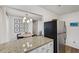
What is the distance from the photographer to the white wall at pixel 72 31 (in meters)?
1.12

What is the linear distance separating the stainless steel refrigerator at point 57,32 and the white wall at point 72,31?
56 mm

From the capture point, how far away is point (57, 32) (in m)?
1.21

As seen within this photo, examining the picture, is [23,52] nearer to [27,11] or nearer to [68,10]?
[27,11]

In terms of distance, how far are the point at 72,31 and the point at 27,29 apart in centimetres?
63

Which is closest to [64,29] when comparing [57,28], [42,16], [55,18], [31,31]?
[57,28]

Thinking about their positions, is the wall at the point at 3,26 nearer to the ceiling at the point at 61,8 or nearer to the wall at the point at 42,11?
the wall at the point at 42,11

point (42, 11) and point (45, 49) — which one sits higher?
point (42, 11)

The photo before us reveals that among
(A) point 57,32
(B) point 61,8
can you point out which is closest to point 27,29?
(A) point 57,32

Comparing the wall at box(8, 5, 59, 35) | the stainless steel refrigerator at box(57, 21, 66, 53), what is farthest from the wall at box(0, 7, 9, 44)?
the stainless steel refrigerator at box(57, 21, 66, 53)

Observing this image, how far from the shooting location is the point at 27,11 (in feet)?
3.64

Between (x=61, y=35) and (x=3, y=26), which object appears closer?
(x=3, y=26)

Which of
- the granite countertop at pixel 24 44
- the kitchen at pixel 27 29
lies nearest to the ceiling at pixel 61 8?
the kitchen at pixel 27 29

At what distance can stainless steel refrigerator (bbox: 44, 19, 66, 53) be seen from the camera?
1197 millimetres

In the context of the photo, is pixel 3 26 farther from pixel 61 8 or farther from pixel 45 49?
pixel 61 8
